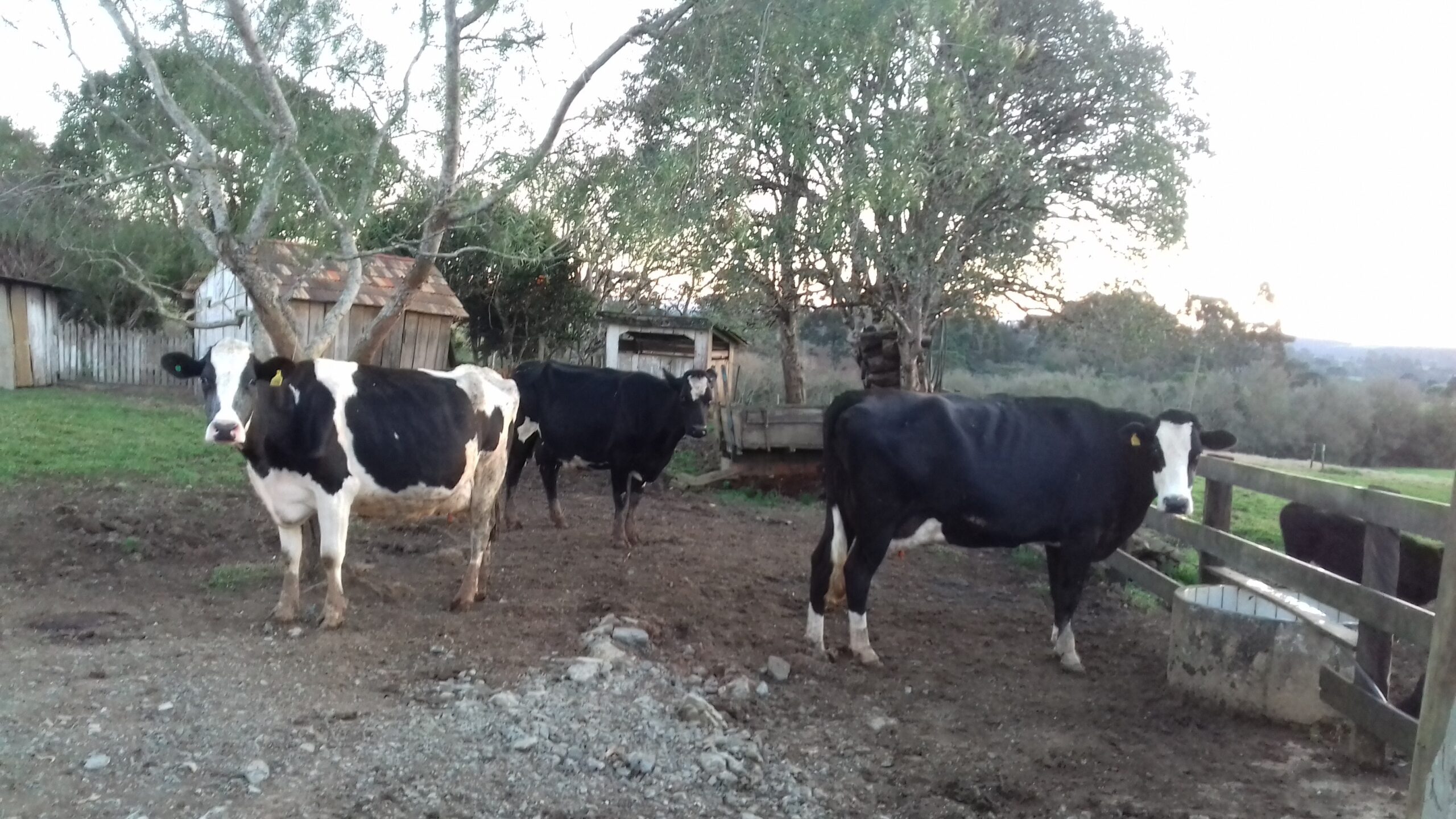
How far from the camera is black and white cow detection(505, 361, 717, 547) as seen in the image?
11.5 m

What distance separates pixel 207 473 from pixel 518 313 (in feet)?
48.5

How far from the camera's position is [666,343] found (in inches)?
858

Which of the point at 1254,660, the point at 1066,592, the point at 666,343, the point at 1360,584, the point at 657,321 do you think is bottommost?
the point at 1254,660

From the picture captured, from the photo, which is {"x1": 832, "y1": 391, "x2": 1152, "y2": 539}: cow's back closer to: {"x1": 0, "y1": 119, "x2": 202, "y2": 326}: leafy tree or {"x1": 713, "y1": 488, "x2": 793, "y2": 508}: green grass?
{"x1": 0, "y1": 119, "x2": 202, "y2": 326}: leafy tree

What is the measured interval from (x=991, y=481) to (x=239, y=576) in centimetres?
564

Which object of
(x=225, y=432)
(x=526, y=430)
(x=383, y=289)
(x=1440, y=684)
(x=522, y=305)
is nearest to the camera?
(x=1440, y=684)

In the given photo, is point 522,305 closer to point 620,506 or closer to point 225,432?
point 620,506

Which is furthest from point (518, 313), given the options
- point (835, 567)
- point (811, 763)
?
point (811, 763)

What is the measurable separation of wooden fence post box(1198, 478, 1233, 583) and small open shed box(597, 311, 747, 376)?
38.9ft

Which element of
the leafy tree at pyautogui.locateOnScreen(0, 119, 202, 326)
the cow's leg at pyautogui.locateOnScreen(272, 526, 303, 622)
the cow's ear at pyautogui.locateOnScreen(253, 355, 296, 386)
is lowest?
the cow's leg at pyautogui.locateOnScreen(272, 526, 303, 622)

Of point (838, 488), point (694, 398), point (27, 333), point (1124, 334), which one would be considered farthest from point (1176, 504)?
point (27, 333)

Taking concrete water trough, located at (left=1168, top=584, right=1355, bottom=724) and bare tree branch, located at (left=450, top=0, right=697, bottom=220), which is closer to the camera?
concrete water trough, located at (left=1168, top=584, right=1355, bottom=724)

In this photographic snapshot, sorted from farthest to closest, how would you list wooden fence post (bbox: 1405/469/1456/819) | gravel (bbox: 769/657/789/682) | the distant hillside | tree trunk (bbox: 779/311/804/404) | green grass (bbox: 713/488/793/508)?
tree trunk (bbox: 779/311/804/404), green grass (bbox: 713/488/793/508), the distant hillside, gravel (bbox: 769/657/789/682), wooden fence post (bbox: 1405/469/1456/819)

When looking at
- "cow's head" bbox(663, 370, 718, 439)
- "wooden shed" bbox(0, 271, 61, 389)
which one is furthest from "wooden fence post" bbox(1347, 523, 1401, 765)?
"wooden shed" bbox(0, 271, 61, 389)
